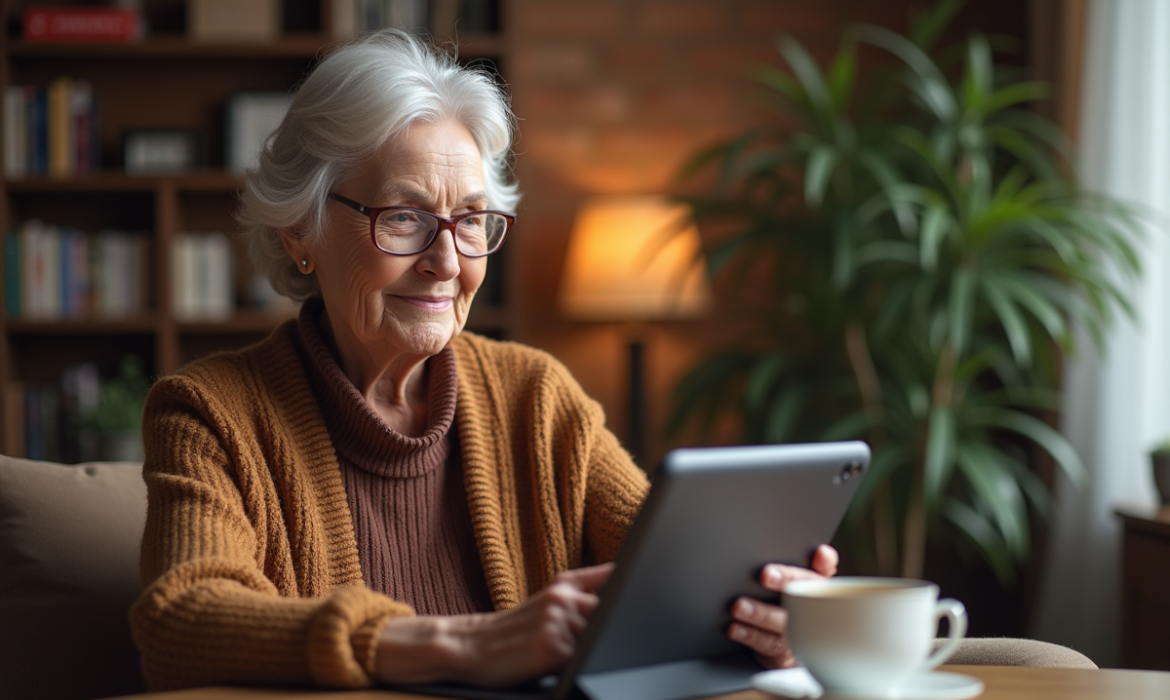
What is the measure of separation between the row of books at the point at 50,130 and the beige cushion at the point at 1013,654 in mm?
2913

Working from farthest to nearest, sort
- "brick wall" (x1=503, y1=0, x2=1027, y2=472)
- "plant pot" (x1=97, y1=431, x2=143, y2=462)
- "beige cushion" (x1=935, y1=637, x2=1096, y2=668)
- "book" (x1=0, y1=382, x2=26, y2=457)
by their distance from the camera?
"brick wall" (x1=503, y1=0, x2=1027, y2=472), "book" (x1=0, y1=382, x2=26, y2=457), "plant pot" (x1=97, y1=431, x2=143, y2=462), "beige cushion" (x1=935, y1=637, x2=1096, y2=668)

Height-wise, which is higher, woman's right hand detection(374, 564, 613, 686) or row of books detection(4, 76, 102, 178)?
row of books detection(4, 76, 102, 178)

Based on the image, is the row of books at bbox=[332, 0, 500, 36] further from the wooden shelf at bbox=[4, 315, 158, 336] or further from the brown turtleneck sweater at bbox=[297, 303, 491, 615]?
the brown turtleneck sweater at bbox=[297, 303, 491, 615]

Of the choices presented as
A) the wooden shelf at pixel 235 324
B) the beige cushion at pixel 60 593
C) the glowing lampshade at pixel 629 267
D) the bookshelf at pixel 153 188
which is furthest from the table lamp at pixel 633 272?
the beige cushion at pixel 60 593

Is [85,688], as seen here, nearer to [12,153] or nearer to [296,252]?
[296,252]

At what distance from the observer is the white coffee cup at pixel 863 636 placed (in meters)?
0.81

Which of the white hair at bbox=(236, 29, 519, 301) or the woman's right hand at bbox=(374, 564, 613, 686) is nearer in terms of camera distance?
the woman's right hand at bbox=(374, 564, 613, 686)

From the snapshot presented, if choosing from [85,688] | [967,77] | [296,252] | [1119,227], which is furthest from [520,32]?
[85,688]

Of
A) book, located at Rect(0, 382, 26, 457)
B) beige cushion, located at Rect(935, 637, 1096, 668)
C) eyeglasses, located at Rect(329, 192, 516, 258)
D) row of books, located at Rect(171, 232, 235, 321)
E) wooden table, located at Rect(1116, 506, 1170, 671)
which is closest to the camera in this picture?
beige cushion, located at Rect(935, 637, 1096, 668)

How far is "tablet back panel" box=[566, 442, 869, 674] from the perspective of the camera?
838mm

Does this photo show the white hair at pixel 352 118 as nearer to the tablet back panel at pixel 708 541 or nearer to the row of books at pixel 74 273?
the tablet back panel at pixel 708 541

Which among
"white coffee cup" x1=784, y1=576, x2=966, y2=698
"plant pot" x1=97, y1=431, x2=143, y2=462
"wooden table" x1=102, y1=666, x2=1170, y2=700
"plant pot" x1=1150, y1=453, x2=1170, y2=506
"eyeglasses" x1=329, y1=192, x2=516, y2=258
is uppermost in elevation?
"eyeglasses" x1=329, y1=192, x2=516, y2=258

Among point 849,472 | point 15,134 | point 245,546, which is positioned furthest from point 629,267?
point 849,472

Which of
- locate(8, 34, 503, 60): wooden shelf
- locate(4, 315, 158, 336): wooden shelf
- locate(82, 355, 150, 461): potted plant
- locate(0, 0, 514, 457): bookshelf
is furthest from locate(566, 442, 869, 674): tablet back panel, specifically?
locate(4, 315, 158, 336): wooden shelf
